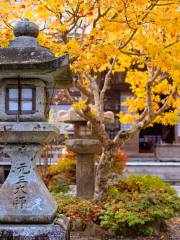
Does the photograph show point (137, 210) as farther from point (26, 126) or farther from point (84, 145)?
point (26, 126)

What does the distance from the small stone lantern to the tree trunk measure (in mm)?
1172

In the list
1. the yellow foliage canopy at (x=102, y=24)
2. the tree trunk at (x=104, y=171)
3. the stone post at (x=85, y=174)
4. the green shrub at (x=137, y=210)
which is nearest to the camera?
the yellow foliage canopy at (x=102, y=24)

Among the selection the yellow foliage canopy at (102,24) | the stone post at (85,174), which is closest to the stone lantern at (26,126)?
the yellow foliage canopy at (102,24)

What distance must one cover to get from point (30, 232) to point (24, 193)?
1.43 feet

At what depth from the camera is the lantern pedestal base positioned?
4.05 m

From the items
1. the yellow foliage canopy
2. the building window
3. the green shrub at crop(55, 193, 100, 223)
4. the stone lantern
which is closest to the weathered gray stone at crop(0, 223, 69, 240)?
the stone lantern

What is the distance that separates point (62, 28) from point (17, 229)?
3.73 m

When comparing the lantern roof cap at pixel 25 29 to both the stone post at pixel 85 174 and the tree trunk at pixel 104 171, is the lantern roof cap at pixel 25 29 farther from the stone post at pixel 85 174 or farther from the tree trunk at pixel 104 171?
the stone post at pixel 85 174

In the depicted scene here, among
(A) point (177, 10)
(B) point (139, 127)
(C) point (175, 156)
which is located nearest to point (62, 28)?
(A) point (177, 10)

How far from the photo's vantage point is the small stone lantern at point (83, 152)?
352 inches

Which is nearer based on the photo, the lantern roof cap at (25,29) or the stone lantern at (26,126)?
the stone lantern at (26,126)

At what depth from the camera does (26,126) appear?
423 cm

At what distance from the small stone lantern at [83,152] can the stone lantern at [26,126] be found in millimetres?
4451

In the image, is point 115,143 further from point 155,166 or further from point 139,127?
point 155,166
